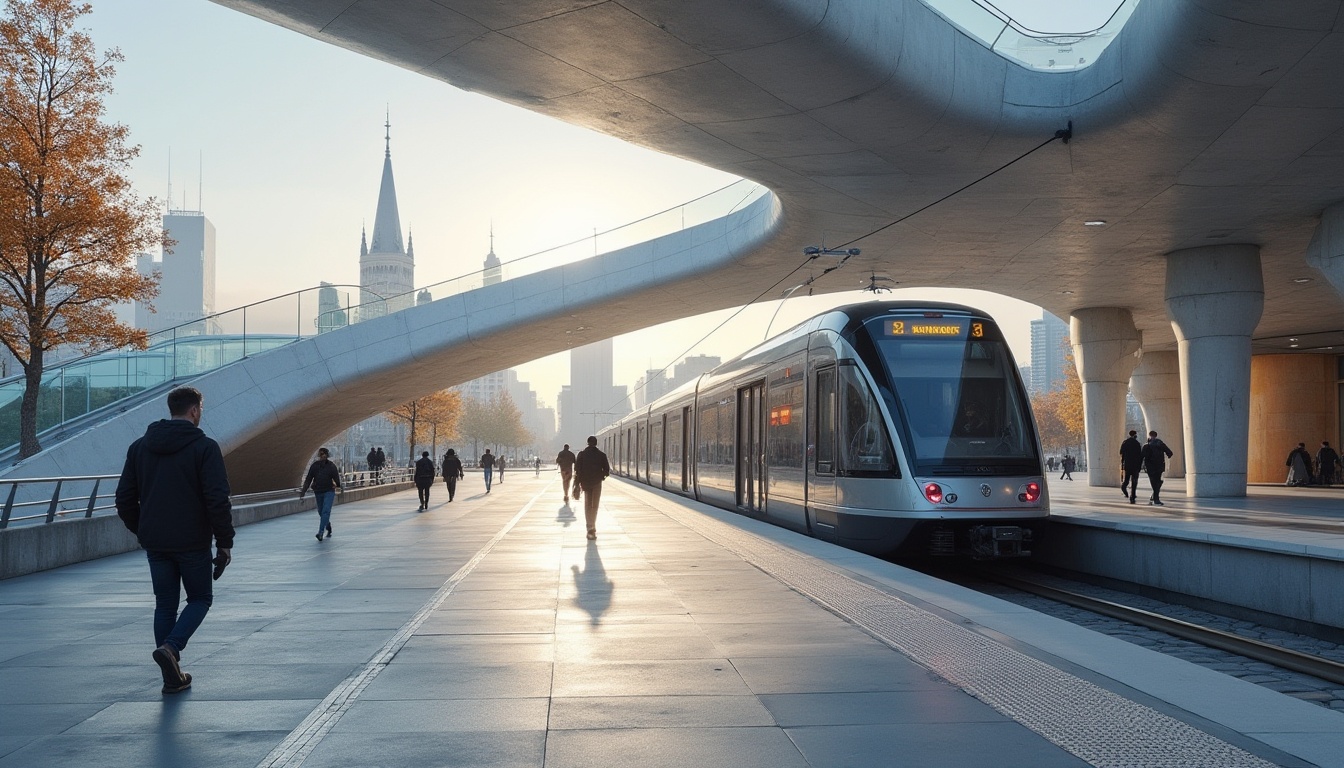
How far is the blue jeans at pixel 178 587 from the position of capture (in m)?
6.68

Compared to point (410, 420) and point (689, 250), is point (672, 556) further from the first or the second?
point (410, 420)

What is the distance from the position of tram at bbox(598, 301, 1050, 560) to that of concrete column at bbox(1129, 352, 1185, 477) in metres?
30.3

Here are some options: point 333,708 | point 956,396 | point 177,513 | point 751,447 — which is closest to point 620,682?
point 333,708

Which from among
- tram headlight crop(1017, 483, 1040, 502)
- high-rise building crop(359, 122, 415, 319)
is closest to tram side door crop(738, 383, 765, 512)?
tram headlight crop(1017, 483, 1040, 502)

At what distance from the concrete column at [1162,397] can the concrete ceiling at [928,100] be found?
16.7 metres

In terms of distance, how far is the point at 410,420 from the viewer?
189 ft

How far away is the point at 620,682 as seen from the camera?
6.66 m

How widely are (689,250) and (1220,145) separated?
17.7 m

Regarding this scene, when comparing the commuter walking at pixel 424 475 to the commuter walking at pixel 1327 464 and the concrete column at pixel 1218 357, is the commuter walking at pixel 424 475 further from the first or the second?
the commuter walking at pixel 1327 464

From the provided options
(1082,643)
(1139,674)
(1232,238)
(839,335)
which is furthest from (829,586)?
(1232,238)

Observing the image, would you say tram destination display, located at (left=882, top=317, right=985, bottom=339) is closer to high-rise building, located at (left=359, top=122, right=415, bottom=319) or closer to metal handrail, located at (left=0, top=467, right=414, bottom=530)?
metal handrail, located at (left=0, top=467, right=414, bottom=530)

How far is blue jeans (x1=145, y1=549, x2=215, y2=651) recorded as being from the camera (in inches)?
263

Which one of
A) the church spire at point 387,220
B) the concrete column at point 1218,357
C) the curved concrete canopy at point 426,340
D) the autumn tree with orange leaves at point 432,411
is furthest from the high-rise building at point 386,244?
the concrete column at point 1218,357

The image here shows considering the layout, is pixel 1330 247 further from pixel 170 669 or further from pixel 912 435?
pixel 170 669
